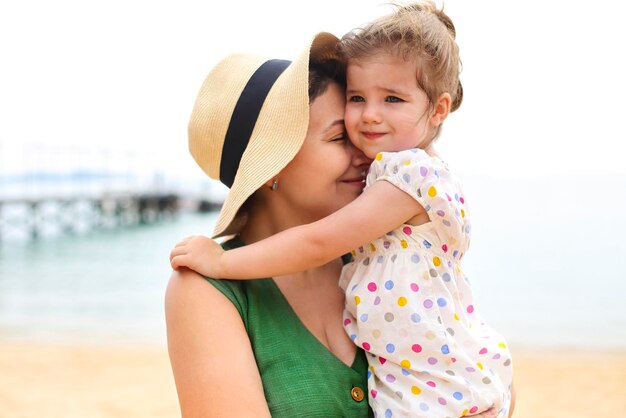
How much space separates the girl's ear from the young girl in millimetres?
48

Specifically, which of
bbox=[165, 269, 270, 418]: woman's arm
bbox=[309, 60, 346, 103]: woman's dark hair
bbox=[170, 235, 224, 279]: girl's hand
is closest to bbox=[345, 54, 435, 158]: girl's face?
bbox=[309, 60, 346, 103]: woman's dark hair

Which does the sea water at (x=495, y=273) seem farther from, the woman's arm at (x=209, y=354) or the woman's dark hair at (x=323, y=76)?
the woman's arm at (x=209, y=354)

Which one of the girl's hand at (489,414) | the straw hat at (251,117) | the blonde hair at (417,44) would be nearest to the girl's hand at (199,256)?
the straw hat at (251,117)

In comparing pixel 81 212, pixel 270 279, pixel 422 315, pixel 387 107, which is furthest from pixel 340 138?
pixel 81 212

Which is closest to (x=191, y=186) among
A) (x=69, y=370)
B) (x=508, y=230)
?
Result: (x=508, y=230)

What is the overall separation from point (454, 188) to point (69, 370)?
9006 millimetres

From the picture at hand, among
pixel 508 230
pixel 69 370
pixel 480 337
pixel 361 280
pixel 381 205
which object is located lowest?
pixel 508 230

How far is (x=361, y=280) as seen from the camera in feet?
7.75

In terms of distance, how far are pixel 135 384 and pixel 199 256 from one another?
7.92 m

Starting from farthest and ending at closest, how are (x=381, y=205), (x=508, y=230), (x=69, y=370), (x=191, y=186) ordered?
(x=191, y=186) → (x=508, y=230) → (x=69, y=370) → (x=381, y=205)

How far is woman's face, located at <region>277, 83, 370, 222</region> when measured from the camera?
2.44 meters

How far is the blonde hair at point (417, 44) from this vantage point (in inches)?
94.3

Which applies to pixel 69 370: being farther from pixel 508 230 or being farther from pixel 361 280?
pixel 508 230

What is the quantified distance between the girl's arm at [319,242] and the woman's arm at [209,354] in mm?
64
